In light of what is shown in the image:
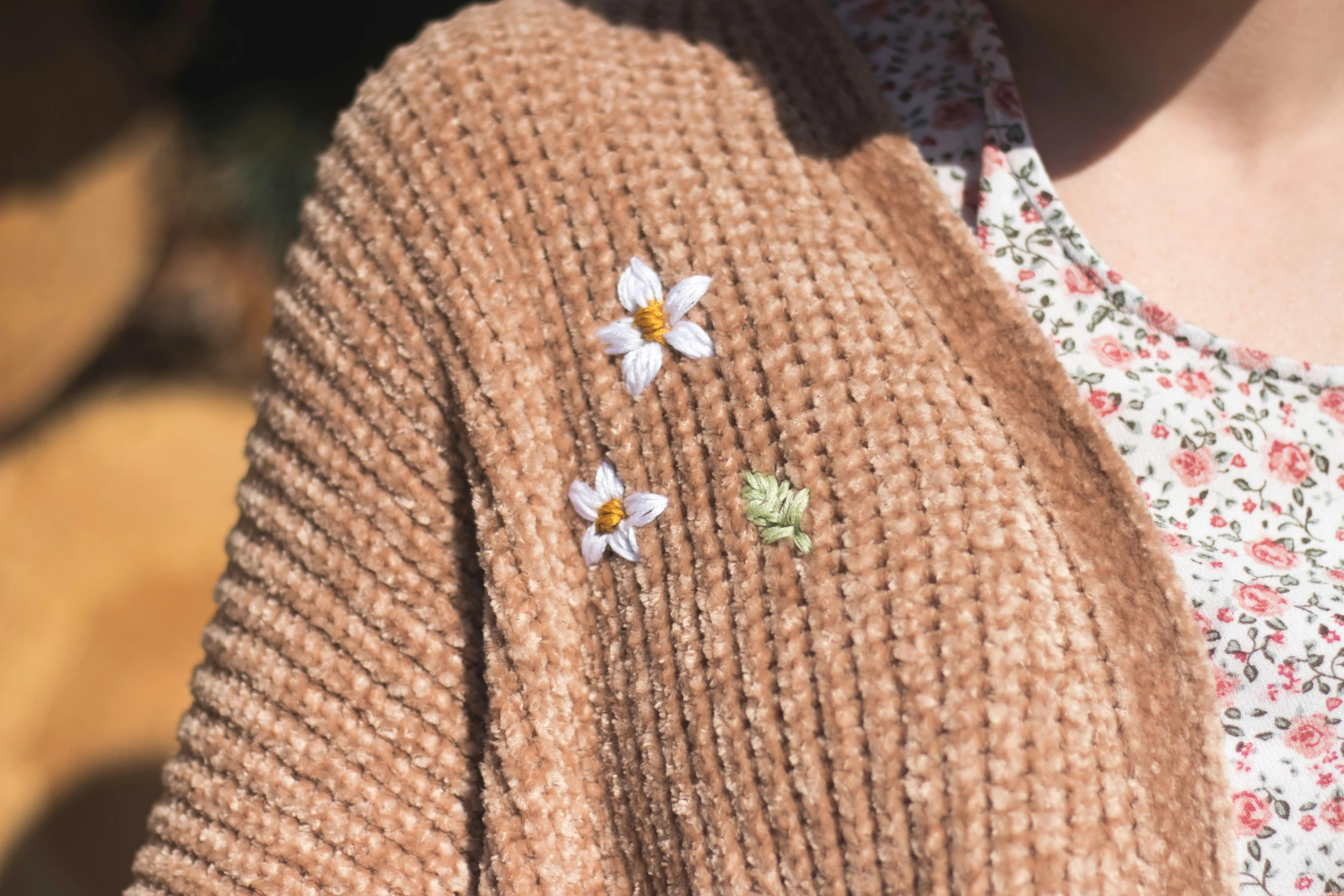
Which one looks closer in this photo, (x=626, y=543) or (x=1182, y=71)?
(x=626, y=543)

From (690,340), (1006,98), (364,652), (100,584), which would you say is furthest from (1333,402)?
(100,584)

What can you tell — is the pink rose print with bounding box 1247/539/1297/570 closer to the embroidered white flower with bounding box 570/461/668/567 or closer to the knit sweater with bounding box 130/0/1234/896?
the knit sweater with bounding box 130/0/1234/896

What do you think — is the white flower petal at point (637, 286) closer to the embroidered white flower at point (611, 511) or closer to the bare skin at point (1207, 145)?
the embroidered white flower at point (611, 511)

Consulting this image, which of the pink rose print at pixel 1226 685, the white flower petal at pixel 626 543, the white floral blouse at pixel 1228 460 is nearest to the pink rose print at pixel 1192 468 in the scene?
the white floral blouse at pixel 1228 460

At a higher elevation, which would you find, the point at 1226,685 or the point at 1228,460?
the point at 1228,460

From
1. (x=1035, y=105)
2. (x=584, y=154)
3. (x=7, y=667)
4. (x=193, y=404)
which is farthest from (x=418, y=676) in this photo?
(x=193, y=404)

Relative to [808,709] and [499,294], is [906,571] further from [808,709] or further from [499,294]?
[499,294]

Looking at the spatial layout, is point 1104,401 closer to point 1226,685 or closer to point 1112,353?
point 1112,353
